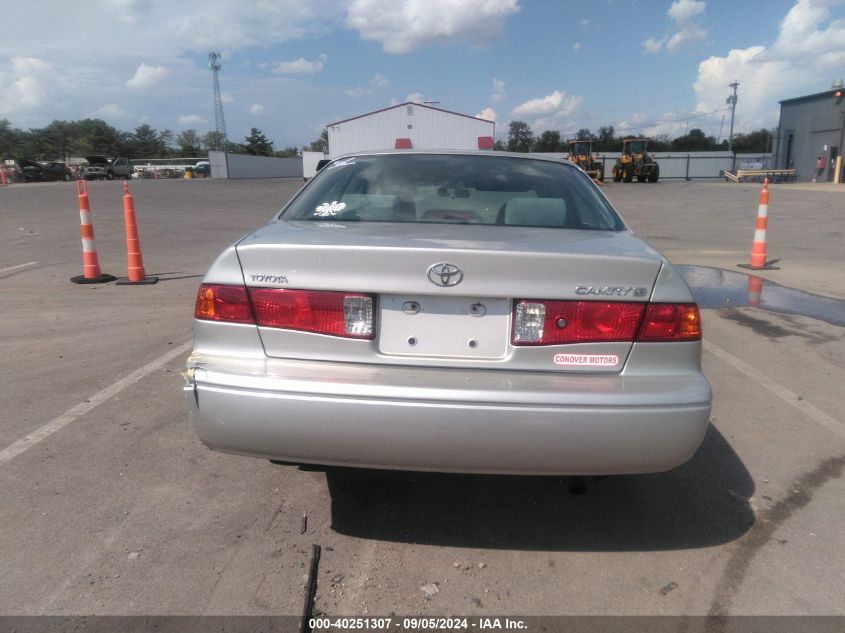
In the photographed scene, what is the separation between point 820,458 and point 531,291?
2193 mm

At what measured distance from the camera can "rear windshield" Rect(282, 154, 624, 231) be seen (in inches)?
121

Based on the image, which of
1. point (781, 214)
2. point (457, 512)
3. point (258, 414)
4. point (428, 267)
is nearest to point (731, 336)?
point (457, 512)

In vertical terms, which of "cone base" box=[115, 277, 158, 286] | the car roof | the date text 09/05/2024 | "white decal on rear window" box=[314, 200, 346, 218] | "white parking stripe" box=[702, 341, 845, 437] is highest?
the car roof

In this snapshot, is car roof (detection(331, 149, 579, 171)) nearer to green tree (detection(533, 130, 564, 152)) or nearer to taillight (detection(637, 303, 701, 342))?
taillight (detection(637, 303, 701, 342))

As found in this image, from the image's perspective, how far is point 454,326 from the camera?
7.50ft

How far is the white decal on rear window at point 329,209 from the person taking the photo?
3084 mm

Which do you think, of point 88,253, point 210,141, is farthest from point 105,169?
point 210,141

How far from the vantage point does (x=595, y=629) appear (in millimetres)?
2133

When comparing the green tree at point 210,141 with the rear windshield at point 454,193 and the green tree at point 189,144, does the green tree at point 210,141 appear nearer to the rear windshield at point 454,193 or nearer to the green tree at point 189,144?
the green tree at point 189,144

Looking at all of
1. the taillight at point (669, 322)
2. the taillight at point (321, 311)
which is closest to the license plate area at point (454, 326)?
the taillight at point (321, 311)

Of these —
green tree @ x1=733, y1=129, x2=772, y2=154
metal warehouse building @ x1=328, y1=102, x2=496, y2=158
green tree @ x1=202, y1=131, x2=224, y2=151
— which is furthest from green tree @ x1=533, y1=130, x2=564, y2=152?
green tree @ x1=202, y1=131, x2=224, y2=151

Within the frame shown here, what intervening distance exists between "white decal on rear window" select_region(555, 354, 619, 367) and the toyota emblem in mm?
467

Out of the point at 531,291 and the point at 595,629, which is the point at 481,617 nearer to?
the point at 595,629

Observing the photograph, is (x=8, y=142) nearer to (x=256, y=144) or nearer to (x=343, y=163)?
(x=256, y=144)
